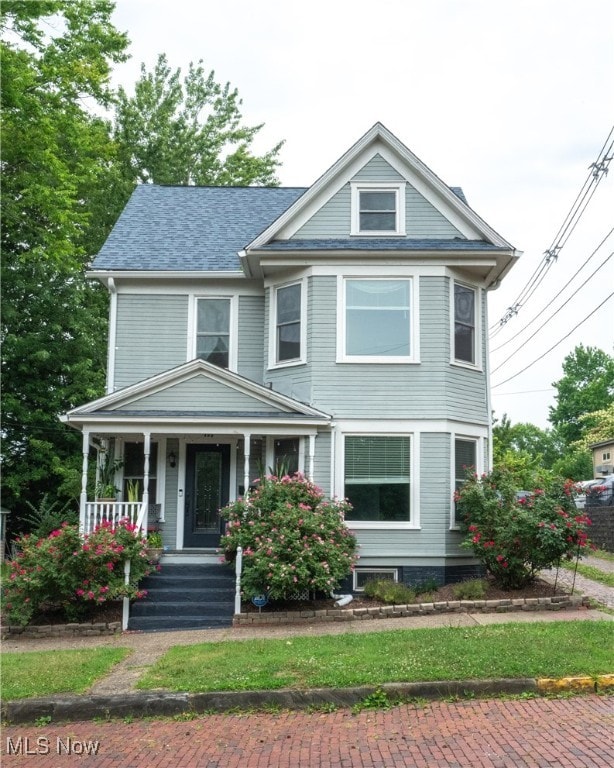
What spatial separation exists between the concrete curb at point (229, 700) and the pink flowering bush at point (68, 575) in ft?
13.7

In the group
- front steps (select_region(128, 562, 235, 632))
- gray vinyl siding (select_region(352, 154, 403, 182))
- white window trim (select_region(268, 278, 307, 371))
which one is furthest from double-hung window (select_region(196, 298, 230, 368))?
front steps (select_region(128, 562, 235, 632))

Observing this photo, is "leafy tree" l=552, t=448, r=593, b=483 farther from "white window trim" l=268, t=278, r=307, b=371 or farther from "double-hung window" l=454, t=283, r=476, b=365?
"white window trim" l=268, t=278, r=307, b=371

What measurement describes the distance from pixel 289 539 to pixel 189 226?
8.73 m

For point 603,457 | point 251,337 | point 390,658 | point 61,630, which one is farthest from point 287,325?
point 603,457

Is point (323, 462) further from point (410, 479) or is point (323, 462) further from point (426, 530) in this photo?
point (426, 530)

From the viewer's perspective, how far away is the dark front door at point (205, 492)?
15133 millimetres

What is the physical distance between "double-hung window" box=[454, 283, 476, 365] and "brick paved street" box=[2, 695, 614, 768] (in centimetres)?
836

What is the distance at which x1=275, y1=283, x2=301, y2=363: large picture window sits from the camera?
1530 cm

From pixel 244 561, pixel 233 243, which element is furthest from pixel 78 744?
pixel 233 243

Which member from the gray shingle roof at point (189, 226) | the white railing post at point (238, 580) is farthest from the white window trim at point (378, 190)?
the white railing post at point (238, 580)

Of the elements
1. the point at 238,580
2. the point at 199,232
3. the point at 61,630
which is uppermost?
the point at 199,232

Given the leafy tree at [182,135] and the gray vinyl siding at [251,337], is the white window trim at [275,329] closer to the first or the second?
the gray vinyl siding at [251,337]

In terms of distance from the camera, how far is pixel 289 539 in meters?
12.3

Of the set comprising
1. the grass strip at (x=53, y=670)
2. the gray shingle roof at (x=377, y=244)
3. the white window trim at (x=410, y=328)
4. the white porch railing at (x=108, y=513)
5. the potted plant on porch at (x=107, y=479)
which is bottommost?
the grass strip at (x=53, y=670)
